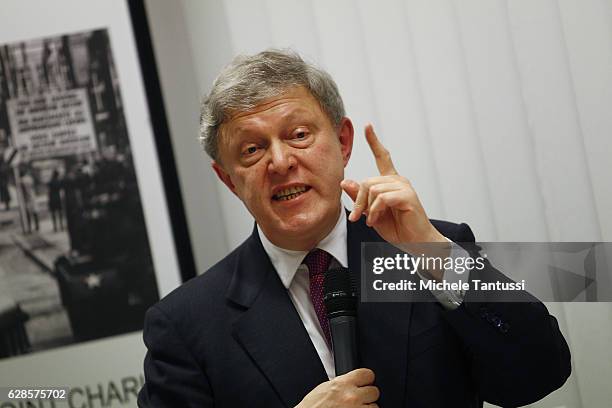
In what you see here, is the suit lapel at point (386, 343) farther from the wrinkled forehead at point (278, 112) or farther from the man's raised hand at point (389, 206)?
the wrinkled forehead at point (278, 112)

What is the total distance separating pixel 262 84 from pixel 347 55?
79cm

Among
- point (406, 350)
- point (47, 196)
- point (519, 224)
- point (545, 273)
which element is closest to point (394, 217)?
point (406, 350)

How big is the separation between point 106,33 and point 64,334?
1009 mm

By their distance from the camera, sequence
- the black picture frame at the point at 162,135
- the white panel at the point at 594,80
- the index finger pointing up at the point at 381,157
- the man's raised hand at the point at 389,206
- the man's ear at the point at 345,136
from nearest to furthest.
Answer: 1. the man's raised hand at the point at 389,206
2. the index finger pointing up at the point at 381,157
3. the man's ear at the point at 345,136
4. the white panel at the point at 594,80
5. the black picture frame at the point at 162,135

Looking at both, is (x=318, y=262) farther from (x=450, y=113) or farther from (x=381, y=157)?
(x=450, y=113)

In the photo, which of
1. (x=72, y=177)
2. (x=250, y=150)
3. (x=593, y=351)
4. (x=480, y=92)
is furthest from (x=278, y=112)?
(x=593, y=351)

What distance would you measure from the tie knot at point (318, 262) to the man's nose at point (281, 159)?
23cm

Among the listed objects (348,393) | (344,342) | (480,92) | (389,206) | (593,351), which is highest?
(480,92)

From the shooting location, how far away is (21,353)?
252 centimetres

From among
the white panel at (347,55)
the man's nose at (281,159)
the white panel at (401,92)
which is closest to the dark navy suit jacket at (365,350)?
the man's nose at (281,159)

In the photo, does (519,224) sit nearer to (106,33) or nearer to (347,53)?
(347,53)

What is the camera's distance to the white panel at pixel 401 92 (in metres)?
2.46

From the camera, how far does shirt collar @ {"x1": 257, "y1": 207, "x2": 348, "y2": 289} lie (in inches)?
71.1

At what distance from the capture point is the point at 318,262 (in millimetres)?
1799
